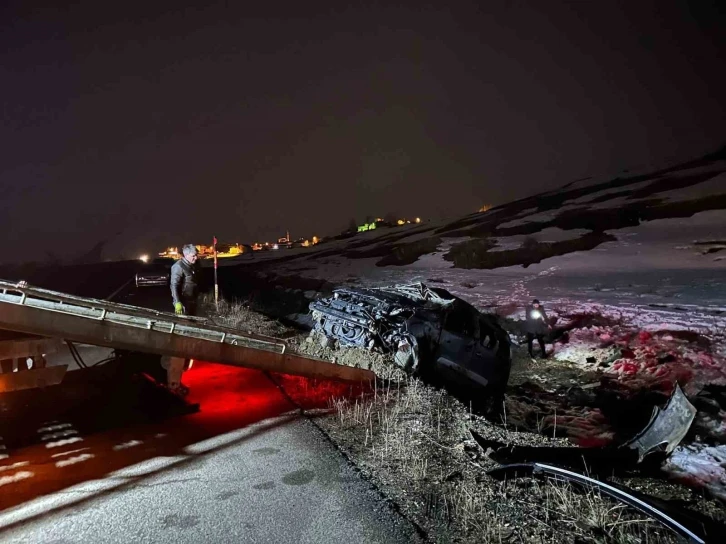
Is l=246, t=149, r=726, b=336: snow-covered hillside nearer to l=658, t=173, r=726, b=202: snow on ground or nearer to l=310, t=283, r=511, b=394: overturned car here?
l=658, t=173, r=726, b=202: snow on ground

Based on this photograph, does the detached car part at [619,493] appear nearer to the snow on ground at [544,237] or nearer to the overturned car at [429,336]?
the overturned car at [429,336]

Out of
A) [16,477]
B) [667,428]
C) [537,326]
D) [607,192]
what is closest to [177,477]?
[16,477]

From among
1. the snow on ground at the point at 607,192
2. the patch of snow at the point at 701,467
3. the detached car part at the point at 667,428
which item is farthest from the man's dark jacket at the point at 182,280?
the snow on ground at the point at 607,192

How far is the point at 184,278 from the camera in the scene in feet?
28.1

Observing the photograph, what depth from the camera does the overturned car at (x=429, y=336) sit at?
7.96 m

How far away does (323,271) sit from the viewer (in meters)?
28.9

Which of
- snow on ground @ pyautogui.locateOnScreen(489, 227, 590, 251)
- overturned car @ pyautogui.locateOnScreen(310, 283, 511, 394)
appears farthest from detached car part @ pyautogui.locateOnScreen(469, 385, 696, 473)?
snow on ground @ pyautogui.locateOnScreen(489, 227, 590, 251)

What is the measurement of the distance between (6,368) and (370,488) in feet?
15.4

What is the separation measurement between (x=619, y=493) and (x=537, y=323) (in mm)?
9553

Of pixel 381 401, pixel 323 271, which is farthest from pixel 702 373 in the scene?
pixel 323 271

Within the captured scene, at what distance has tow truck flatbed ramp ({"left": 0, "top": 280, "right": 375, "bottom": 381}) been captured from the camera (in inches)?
163

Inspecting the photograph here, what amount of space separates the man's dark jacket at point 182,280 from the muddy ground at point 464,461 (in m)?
2.59

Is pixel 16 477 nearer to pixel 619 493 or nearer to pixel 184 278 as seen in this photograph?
pixel 184 278

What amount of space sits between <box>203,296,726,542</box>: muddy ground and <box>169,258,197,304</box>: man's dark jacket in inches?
102
